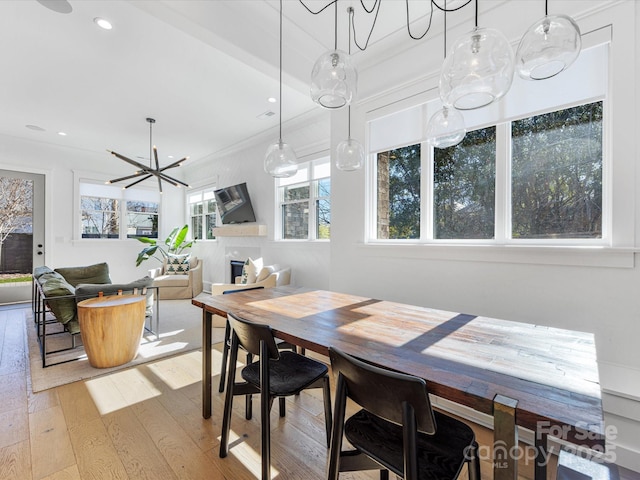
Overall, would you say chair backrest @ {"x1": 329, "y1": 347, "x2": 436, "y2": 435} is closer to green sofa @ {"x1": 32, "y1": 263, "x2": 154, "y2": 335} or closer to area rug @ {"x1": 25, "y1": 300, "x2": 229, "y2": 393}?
area rug @ {"x1": 25, "y1": 300, "x2": 229, "y2": 393}

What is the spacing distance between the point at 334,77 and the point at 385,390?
1528 mm

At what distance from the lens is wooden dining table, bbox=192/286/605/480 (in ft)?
2.74

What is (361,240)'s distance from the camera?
323 centimetres

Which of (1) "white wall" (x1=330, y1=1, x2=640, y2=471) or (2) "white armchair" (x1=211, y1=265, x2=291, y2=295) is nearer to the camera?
(1) "white wall" (x1=330, y1=1, x2=640, y2=471)

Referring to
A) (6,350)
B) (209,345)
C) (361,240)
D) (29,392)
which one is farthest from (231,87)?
(6,350)

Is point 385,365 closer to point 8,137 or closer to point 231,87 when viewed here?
point 231,87

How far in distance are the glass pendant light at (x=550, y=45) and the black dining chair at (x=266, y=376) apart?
5.47ft

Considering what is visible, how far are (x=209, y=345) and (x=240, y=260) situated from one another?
4.20m

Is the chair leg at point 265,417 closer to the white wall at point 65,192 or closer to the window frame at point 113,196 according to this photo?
the white wall at point 65,192

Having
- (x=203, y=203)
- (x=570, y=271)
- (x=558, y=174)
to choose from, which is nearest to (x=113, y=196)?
(x=203, y=203)

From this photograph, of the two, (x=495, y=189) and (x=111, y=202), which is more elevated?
(x=111, y=202)

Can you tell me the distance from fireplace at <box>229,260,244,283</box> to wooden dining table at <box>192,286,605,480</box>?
13.7 feet

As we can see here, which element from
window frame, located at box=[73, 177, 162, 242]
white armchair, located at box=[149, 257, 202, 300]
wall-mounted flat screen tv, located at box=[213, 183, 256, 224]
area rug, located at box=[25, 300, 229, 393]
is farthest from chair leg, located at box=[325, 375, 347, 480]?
window frame, located at box=[73, 177, 162, 242]

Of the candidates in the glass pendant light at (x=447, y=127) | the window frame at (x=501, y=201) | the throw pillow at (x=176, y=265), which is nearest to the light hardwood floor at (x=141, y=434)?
the window frame at (x=501, y=201)
